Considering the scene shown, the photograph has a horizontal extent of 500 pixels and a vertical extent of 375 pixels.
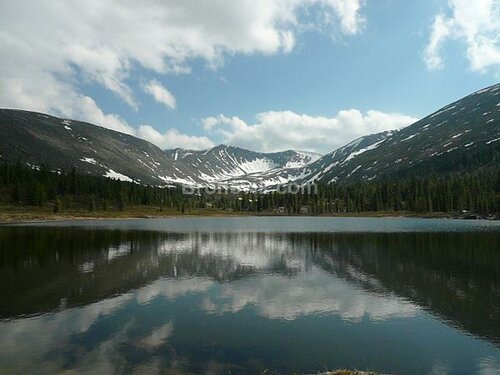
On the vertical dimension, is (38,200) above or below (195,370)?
above

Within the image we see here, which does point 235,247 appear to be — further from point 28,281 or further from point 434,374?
point 434,374

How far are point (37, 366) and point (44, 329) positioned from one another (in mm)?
6920

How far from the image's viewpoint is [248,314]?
103 ft

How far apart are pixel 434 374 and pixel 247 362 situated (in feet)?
31.5

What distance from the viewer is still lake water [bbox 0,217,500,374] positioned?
71.4ft

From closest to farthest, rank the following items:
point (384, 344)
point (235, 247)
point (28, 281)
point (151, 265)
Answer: point (384, 344) < point (28, 281) < point (151, 265) < point (235, 247)

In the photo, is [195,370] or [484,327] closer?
[195,370]

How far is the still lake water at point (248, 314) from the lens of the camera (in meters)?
21.8

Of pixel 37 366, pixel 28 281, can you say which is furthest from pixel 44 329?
pixel 28 281

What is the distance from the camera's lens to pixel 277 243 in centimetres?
8588

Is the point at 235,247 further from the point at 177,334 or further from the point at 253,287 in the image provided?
the point at 177,334

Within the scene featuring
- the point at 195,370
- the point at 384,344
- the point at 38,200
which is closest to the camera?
the point at 195,370

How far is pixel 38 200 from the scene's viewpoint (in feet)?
636

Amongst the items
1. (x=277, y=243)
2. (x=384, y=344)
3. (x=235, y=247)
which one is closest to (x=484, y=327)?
(x=384, y=344)
